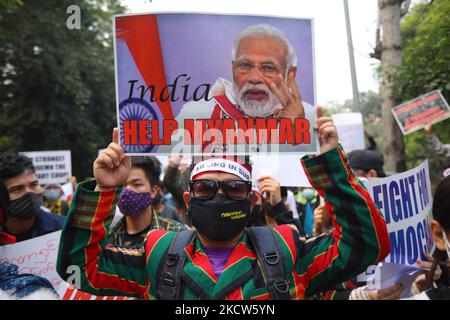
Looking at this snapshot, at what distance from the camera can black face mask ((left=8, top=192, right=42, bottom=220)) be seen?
3477 mm

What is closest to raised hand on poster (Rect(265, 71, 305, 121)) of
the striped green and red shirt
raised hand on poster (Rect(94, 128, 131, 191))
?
the striped green and red shirt

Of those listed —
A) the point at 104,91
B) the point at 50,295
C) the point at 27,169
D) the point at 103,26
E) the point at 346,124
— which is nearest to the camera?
the point at 50,295

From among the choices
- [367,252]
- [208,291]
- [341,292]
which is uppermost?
[367,252]

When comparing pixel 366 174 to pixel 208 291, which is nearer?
pixel 208 291

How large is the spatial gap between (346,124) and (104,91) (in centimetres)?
1445

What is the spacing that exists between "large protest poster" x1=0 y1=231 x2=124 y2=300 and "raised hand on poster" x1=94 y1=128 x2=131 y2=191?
0.88 meters

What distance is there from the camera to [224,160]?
232 cm

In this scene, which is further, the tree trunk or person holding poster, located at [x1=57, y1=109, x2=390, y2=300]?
the tree trunk

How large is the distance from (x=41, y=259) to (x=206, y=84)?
1.41 meters

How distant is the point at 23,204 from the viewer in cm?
350

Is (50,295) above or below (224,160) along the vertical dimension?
below

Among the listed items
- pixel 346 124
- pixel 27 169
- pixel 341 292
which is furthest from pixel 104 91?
pixel 341 292

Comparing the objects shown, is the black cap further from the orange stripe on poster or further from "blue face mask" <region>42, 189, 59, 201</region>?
"blue face mask" <region>42, 189, 59, 201</region>

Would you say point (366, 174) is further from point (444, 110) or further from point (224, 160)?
point (224, 160)
